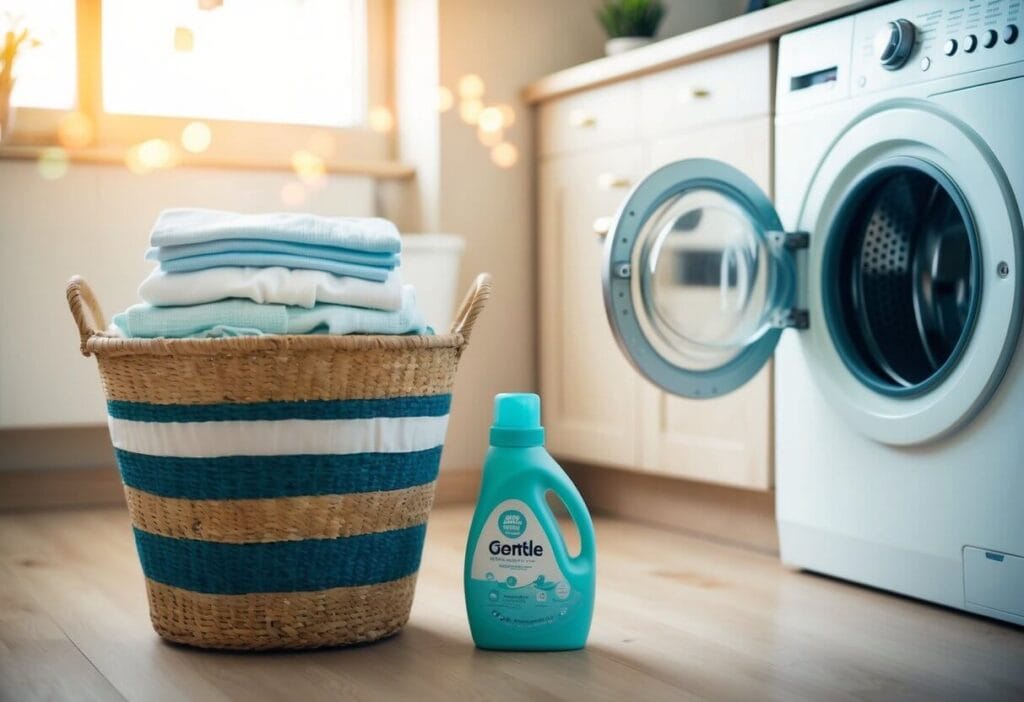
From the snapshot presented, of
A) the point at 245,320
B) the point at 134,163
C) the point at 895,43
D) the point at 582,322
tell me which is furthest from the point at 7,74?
the point at 895,43

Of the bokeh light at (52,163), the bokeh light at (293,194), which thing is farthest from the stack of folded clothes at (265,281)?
the bokeh light at (293,194)

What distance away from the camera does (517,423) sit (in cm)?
149

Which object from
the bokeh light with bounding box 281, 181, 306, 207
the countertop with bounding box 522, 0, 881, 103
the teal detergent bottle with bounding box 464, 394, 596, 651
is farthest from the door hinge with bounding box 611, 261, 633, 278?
the bokeh light with bounding box 281, 181, 306, 207

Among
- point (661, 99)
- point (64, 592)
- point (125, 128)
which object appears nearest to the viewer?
point (64, 592)

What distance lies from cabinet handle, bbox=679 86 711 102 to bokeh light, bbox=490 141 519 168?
602 millimetres

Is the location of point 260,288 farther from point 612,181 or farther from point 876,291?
point 612,181

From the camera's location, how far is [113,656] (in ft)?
4.77

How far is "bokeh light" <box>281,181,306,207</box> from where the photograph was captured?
9.05 feet

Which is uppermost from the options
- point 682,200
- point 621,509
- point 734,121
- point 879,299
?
point 734,121

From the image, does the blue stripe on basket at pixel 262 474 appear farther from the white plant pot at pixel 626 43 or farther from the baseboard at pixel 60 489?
the white plant pot at pixel 626 43

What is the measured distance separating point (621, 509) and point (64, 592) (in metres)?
1.21

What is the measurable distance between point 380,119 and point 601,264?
3.98 ft

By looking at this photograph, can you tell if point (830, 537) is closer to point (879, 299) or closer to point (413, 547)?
point (879, 299)

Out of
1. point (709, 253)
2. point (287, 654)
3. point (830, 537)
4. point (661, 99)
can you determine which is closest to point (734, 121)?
point (661, 99)
